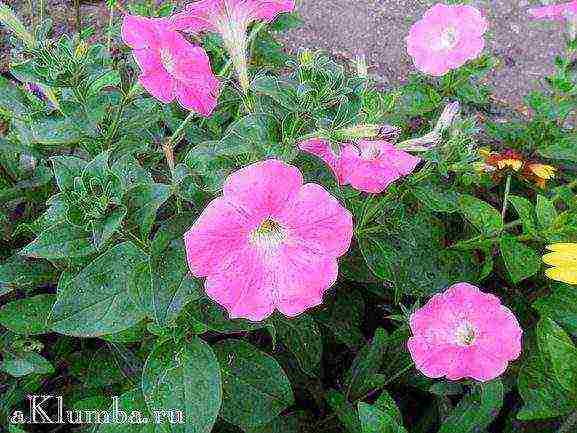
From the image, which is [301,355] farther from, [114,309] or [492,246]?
[492,246]

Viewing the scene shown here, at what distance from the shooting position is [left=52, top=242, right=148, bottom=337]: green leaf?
117 cm

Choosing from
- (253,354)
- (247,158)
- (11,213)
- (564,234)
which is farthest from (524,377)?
(11,213)

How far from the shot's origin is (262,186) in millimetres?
987

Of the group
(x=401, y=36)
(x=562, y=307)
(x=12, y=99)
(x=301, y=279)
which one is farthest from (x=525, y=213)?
(x=12, y=99)

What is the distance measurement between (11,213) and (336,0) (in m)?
1.46

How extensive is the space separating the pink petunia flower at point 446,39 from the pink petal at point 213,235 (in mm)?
947

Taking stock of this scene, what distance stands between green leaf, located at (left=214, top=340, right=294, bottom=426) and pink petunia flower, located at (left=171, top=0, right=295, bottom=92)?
1.75ft

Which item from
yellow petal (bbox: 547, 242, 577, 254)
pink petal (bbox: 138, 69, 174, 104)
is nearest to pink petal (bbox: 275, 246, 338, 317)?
pink petal (bbox: 138, 69, 174, 104)

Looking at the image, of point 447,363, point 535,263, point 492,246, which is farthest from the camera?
point 492,246

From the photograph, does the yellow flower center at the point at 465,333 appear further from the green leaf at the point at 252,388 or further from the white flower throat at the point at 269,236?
the white flower throat at the point at 269,236

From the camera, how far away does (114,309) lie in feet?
3.92

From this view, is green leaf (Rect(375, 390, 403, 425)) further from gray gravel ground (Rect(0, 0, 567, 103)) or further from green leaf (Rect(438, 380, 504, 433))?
gray gravel ground (Rect(0, 0, 567, 103))

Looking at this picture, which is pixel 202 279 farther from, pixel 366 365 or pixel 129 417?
pixel 366 365

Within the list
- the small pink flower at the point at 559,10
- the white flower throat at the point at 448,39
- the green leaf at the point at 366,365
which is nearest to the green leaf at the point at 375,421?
the green leaf at the point at 366,365
